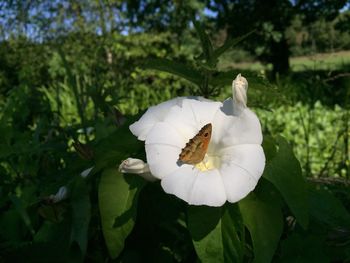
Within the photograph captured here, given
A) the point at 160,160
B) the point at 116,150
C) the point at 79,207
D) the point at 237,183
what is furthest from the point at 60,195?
the point at 237,183

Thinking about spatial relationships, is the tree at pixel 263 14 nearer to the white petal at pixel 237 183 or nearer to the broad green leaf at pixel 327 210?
the broad green leaf at pixel 327 210

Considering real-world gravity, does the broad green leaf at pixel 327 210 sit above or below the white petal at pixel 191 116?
below

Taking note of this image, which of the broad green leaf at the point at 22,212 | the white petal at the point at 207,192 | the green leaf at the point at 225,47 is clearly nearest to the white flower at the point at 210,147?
the white petal at the point at 207,192

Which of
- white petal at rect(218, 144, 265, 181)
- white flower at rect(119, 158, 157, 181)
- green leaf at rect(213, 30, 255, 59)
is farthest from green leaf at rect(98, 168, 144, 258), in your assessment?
green leaf at rect(213, 30, 255, 59)

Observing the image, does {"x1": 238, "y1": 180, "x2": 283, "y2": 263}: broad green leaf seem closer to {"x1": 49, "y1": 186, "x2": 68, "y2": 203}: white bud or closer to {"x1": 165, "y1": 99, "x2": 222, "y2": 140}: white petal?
{"x1": 165, "y1": 99, "x2": 222, "y2": 140}: white petal

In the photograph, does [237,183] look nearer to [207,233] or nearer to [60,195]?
[207,233]

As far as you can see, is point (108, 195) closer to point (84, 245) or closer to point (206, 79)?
point (84, 245)

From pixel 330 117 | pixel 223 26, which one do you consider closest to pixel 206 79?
pixel 330 117
